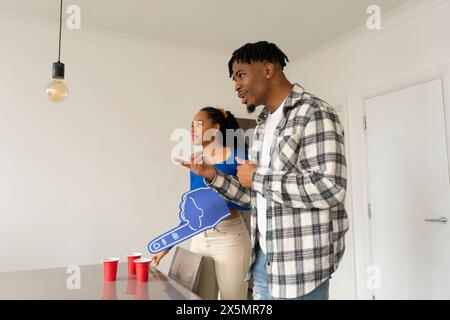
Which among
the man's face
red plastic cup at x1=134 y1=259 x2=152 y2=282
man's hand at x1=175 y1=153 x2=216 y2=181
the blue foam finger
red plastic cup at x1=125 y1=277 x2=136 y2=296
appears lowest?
red plastic cup at x1=125 y1=277 x2=136 y2=296

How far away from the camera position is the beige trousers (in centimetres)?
133

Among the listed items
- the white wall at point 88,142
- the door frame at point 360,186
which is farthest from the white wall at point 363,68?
the white wall at point 88,142

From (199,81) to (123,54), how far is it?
0.74 metres

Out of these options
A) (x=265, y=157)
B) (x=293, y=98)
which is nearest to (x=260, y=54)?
(x=293, y=98)

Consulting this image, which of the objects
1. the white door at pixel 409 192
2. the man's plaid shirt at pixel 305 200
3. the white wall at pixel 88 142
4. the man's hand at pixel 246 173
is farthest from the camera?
the white wall at pixel 88 142

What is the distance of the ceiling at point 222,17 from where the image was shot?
2352 millimetres

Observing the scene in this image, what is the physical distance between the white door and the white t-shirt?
1532 millimetres

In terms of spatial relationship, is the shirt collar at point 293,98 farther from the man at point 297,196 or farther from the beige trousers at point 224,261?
the beige trousers at point 224,261

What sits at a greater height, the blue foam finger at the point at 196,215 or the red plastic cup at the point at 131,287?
the blue foam finger at the point at 196,215

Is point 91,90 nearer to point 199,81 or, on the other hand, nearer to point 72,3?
point 72,3

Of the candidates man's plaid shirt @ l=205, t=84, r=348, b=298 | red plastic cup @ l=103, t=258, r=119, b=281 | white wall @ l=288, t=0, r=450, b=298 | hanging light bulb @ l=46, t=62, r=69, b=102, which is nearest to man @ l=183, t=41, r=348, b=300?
man's plaid shirt @ l=205, t=84, r=348, b=298

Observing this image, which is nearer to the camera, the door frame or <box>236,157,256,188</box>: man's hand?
<box>236,157,256,188</box>: man's hand

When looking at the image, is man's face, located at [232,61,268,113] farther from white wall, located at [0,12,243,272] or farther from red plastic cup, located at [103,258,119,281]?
white wall, located at [0,12,243,272]

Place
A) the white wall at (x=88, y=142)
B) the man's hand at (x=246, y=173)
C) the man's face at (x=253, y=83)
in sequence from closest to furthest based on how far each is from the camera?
the man's hand at (x=246, y=173) → the man's face at (x=253, y=83) → the white wall at (x=88, y=142)
